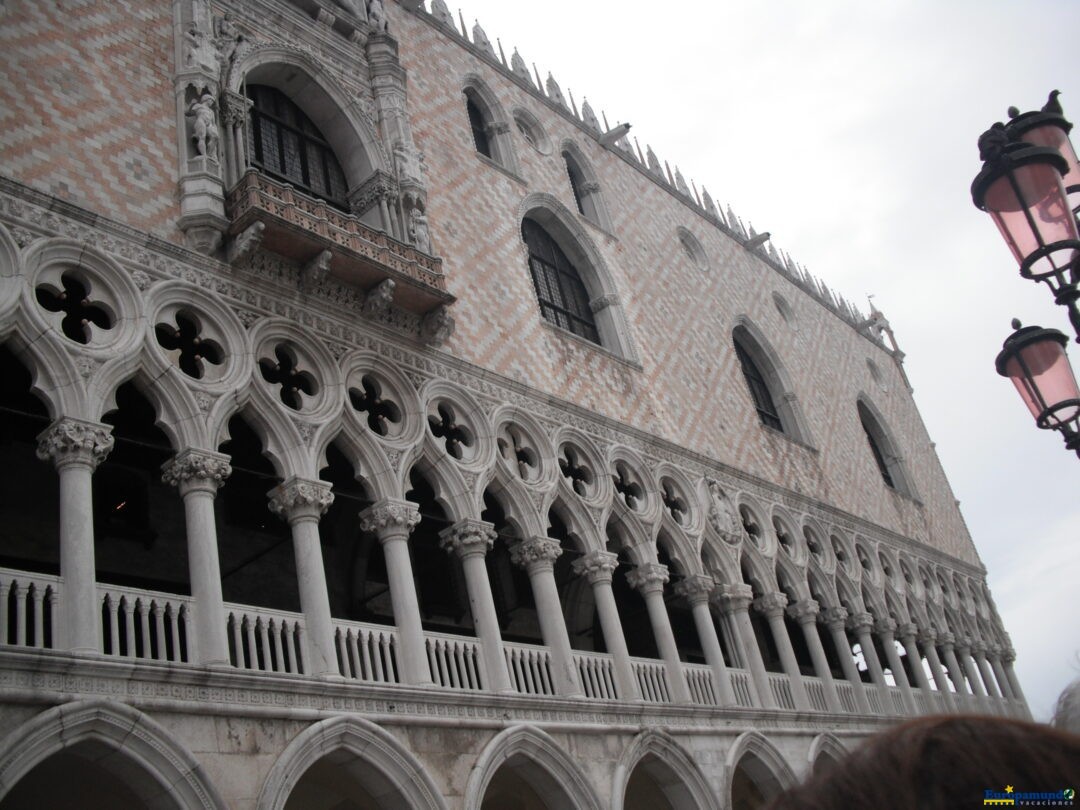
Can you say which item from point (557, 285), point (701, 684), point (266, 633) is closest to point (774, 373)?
point (557, 285)

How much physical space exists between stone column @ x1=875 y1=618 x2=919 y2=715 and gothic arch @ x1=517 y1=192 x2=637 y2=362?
660cm

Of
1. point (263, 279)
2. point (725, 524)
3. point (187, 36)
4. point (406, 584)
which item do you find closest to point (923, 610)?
point (725, 524)

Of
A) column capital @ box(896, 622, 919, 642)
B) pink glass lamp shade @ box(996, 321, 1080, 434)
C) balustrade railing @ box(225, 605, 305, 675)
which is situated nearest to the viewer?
pink glass lamp shade @ box(996, 321, 1080, 434)

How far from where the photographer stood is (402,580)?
354 inches

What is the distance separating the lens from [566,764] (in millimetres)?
9281

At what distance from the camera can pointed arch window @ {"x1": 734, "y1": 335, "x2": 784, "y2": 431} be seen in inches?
715

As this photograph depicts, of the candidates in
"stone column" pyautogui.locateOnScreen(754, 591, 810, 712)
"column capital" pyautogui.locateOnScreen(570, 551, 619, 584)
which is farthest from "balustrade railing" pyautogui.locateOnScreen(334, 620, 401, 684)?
"stone column" pyautogui.locateOnScreen(754, 591, 810, 712)

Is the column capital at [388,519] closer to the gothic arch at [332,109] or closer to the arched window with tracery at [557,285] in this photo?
the gothic arch at [332,109]

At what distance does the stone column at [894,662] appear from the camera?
16.1m

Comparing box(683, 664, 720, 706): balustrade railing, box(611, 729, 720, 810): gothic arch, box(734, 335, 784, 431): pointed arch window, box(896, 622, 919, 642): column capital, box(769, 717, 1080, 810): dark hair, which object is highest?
box(734, 335, 784, 431): pointed arch window

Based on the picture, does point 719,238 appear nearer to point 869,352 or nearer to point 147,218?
point 869,352

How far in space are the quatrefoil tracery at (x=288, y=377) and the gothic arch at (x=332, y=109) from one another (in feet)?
→ 10.0

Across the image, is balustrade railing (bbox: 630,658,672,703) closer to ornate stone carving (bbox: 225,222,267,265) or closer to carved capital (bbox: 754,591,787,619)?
carved capital (bbox: 754,591,787,619)

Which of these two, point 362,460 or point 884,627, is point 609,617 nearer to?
point 362,460
